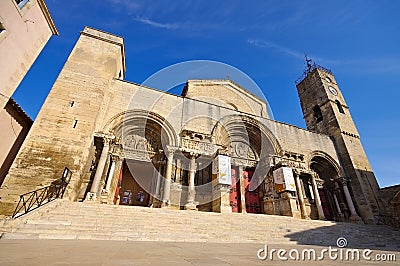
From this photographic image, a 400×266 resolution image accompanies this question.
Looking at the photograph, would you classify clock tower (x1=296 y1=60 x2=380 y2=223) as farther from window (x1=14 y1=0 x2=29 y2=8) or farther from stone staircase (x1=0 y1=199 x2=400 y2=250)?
window (x1=14 y1=0 x2=29 y2=8)

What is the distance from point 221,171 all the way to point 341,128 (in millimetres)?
13166

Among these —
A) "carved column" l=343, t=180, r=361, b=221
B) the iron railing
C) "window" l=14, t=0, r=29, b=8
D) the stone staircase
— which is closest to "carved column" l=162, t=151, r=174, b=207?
the stone staircase

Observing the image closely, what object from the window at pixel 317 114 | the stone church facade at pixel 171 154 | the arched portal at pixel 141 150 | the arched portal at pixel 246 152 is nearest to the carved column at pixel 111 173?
the stone church facade at pixel 171 154

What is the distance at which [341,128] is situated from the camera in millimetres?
16766

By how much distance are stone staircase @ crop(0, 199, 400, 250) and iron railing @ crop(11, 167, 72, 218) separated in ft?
3.39

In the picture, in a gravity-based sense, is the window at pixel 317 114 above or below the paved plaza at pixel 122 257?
above

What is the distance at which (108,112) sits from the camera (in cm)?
1073

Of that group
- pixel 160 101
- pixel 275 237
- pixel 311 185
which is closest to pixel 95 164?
pixel 160 101

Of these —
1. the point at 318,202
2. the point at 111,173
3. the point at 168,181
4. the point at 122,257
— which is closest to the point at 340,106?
the point at 318,202

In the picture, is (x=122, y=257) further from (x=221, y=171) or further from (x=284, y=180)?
(x=284, y=180)

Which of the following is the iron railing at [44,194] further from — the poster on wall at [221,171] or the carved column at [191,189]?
the poster on wall at [221,171]

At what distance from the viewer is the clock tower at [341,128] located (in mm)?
13992

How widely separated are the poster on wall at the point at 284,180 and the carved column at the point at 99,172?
10.4m

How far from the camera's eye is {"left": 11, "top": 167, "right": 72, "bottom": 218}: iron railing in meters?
Result: 6.62
